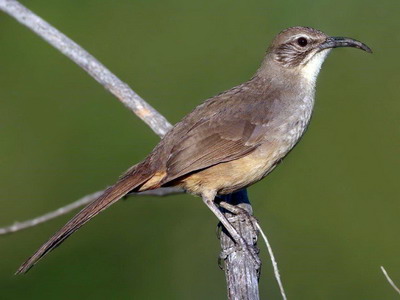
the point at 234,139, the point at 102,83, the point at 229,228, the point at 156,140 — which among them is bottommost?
the point at 229,228

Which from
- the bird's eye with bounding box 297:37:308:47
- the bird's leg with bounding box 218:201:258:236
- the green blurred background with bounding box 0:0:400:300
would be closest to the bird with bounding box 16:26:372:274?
the bird's eye with bounding box 297:37:308:47

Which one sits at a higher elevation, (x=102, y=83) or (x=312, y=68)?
(x=102, y=83)

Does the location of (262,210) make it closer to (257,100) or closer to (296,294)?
(296,294)

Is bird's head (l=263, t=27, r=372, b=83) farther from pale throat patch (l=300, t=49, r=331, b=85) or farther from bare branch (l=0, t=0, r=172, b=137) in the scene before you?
bare branch (l=0, t=0, r=172, b=137)

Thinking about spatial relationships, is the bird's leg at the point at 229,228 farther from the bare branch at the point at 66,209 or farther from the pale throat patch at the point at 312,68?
the pale throat patch at the point at 312,68

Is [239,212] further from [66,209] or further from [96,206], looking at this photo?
[66,209]

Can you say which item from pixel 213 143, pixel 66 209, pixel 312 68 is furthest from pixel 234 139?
pixel 66 209

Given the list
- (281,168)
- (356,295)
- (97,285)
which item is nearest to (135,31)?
(281,168)
